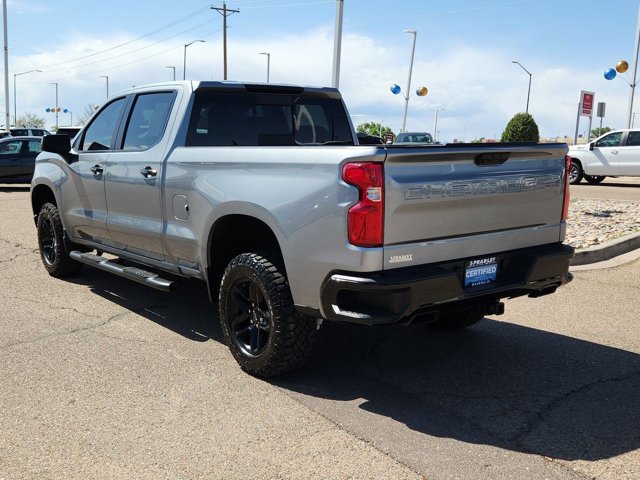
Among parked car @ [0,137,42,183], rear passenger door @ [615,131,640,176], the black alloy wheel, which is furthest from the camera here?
parked car @ [0,137,42,183]

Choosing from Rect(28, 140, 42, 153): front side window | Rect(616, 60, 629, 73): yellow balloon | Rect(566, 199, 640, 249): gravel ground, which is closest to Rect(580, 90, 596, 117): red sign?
Rect(616, 60, 629, 73): yellow balloon

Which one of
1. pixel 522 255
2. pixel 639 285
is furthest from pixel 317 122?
pixel 639 285

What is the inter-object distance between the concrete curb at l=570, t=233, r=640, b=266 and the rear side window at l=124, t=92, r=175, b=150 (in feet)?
16.3

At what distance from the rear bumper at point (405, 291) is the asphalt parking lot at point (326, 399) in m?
0.61

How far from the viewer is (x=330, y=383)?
434cm

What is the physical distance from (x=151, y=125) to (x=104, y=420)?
2.68 meters

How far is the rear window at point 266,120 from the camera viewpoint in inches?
206

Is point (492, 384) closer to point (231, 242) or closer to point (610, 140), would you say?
point (231, 242)

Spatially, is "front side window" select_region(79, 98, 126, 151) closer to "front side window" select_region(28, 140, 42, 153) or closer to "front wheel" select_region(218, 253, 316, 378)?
"front wheel" select_region(218, 253, 316, 378)

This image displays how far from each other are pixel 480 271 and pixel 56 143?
433cm

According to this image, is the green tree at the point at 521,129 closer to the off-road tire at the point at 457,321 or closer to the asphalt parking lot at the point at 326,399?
the asphalt parking lot at the point at 326,399

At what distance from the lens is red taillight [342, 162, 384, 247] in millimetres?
3566

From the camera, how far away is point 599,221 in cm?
1065

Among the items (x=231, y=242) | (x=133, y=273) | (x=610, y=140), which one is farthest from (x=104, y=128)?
(x=610, y=140)
